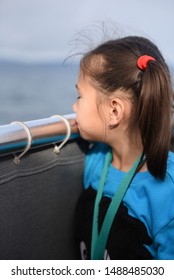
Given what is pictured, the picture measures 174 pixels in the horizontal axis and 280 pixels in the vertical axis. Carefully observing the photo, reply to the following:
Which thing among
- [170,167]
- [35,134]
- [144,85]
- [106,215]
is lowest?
[106,215]

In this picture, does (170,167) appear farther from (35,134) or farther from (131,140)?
(35,134)

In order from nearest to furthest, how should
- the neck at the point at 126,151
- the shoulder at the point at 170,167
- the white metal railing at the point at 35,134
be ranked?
the white metal railing at the point at 35,134
the shoulder at the point at 170,167
the neck at the point at 126,151

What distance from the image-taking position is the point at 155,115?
1.11m

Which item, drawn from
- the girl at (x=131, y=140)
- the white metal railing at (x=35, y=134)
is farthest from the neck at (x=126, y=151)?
the white metal railing at (x=35, y=134)

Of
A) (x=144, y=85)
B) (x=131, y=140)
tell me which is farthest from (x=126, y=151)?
(x=144, y=85)

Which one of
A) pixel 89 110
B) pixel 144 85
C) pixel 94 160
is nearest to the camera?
pixel 144 85

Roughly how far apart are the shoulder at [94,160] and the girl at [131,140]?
0.28 feet

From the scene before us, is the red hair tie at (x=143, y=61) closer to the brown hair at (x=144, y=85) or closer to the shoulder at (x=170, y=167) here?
the brown hair at (x=144, y=85)

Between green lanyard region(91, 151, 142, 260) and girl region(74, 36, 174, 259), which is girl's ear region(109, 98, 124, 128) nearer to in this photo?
girl region(74, 36, 174, 259)

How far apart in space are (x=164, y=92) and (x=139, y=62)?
0.11 meters

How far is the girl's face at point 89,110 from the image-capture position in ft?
3.91

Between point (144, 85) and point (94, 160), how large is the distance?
1.33 feet

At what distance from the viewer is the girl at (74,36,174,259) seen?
3.60 ft
